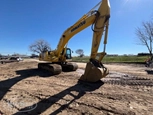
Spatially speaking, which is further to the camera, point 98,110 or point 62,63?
point 62,63

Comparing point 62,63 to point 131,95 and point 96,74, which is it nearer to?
point 96,74

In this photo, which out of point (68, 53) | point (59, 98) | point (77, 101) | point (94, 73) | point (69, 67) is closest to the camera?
point (77, 101)

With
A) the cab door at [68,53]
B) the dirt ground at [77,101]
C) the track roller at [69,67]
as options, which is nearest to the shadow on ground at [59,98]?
the dirt ground at [77,101]

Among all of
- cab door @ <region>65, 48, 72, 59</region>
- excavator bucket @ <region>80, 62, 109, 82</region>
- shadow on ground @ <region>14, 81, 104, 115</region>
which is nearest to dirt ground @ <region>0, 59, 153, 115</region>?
shadow on ground @ <region>14, 81, 104, 115</region>

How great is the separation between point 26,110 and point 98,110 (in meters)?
2.11

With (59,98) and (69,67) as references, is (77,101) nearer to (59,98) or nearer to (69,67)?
(59,98)

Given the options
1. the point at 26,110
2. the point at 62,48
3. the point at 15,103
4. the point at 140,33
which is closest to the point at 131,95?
the point at 26,110

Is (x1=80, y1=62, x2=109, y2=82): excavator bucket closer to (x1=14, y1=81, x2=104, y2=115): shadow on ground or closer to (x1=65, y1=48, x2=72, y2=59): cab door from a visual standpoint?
(x1=14, y1=81, x2=104, y2=115): shadow on ground

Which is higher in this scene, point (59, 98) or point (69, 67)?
point (69, 67)

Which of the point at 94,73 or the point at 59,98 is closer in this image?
the point at 59,98

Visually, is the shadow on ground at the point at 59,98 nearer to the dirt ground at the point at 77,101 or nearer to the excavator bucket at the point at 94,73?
the dirt ground at the point at 77,101

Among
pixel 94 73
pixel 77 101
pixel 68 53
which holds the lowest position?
pixel 77 101

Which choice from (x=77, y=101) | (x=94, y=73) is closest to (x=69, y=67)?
(x=94, y=73)

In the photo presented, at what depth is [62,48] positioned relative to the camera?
33.2 feet
